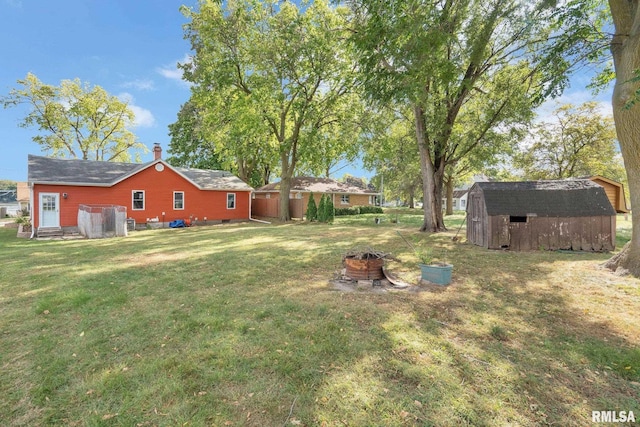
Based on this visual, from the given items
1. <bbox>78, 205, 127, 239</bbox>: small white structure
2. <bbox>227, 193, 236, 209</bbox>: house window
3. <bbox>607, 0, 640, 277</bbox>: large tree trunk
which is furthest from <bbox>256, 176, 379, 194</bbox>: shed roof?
<bbox>607, 0, 640, 277</bbox>: large tree trunk

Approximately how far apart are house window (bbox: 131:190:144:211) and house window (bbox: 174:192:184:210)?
5.82ft

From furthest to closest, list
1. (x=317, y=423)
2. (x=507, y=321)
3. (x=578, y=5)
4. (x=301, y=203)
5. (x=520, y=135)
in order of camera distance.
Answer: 1. (x=301, y=203)
2. (x=520, y=135)
3. (x=578, y=5)
4. (x=507, y=321)
5. (x=317, y=423)

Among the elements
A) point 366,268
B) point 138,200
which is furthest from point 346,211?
point 366,268

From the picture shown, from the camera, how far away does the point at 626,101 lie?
6125 millimetres

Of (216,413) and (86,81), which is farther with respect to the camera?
(86,81)

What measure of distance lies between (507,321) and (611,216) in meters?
8.70

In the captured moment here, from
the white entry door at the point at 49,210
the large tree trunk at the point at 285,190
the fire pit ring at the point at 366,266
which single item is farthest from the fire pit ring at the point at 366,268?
the white entry door at the point at 49,210

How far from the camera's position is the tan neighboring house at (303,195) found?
23.9 metres

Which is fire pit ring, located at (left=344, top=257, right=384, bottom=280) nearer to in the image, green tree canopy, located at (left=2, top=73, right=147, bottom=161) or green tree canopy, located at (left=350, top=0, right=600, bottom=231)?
green tree canopy, located at (left=350, top=0, right=600, bottom=231)

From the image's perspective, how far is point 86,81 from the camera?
94.1ft

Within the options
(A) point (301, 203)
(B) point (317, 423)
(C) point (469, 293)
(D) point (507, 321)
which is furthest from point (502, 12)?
(A) point (301, 203)

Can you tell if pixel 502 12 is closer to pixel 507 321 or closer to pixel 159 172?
pixel 507 321

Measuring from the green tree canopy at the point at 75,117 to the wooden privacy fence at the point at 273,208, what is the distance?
18.8 meters

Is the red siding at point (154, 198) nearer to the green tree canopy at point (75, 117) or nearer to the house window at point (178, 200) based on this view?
the house window at point (178, 200)
